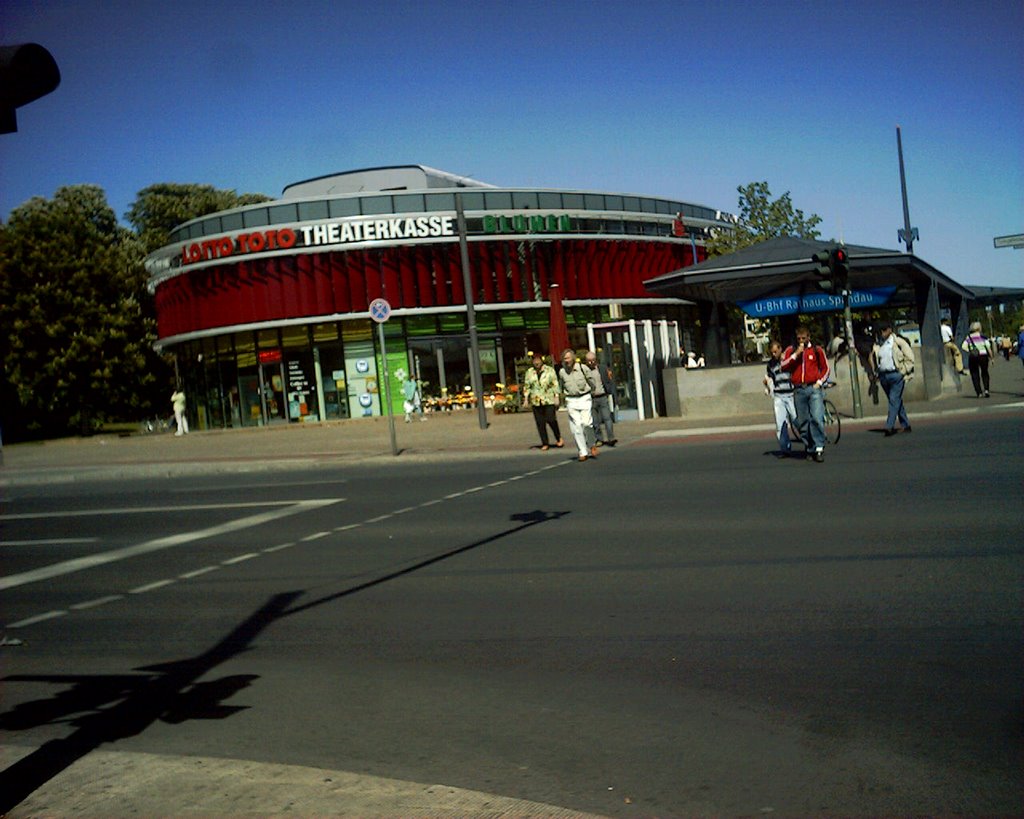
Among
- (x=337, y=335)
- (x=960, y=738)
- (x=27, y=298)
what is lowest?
(x=960, y=738)

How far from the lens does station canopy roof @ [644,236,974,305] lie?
25953mm

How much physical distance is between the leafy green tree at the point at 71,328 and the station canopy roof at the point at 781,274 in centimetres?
2992

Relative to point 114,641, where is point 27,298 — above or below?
above

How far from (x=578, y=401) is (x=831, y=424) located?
14.3ft

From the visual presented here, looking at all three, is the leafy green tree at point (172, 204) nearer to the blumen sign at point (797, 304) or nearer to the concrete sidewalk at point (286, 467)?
the concrete sidewalk at point (286, 467)

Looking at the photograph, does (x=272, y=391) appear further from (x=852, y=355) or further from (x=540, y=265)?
(x=852, y=355)

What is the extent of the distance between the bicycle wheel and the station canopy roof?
22.5 feet

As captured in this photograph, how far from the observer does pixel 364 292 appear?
4172 cm

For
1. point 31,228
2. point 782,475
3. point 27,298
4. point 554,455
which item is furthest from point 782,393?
point 31,228

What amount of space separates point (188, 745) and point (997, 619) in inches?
174

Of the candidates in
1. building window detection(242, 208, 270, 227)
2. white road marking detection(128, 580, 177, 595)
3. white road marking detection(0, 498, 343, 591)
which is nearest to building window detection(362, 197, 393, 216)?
building window detection(242, 208, 270, 227)

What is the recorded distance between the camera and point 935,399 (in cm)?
2642

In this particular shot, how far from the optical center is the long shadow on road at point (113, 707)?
4886 millimetres

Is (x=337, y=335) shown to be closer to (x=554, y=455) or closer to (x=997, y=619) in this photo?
(x=554, y=455)
